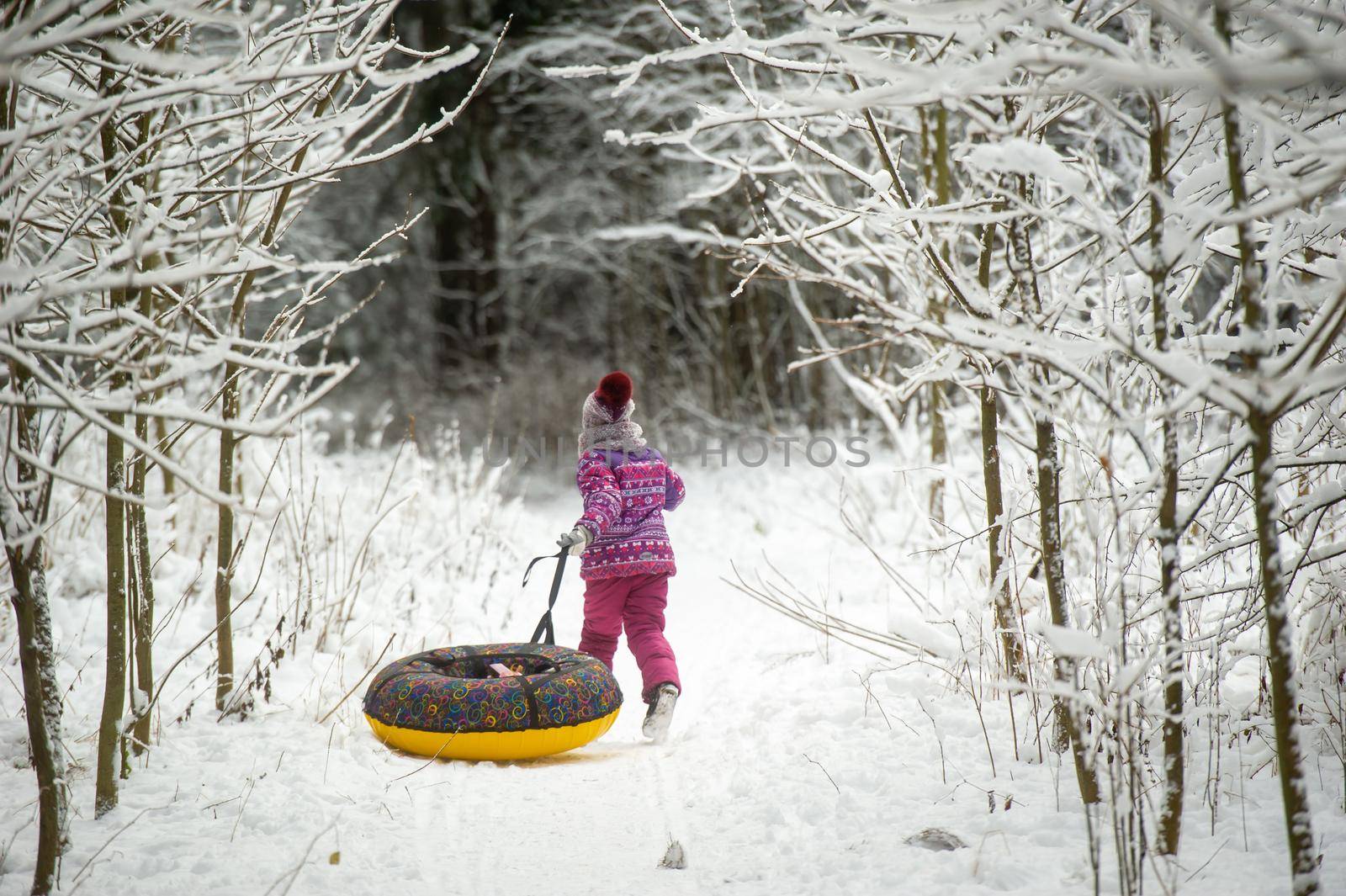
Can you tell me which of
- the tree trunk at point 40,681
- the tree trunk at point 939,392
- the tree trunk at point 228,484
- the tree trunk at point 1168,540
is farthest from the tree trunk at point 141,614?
the tree trunk at point 939,392

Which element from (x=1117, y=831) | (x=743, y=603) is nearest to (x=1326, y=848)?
(x=1117, y=831)

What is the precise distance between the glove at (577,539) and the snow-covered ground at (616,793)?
2.25 feet

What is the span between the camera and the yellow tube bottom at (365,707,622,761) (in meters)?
3.07

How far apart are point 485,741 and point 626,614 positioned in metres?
0.99

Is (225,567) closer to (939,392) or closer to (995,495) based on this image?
(995,495)

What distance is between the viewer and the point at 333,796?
259 cm

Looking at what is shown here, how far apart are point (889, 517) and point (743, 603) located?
70.6 inches

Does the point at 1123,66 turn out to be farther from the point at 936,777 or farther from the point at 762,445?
the point at 762,445

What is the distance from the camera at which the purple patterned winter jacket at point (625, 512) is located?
384 cm

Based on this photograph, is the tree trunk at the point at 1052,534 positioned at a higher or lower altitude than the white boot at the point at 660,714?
higher

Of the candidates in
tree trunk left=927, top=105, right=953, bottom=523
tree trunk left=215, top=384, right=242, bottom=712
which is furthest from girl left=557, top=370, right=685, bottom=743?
tree trunk left=927, top=105, right=953, bottom=523

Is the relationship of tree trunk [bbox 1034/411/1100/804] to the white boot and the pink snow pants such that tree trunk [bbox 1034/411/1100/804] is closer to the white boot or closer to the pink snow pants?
the white boot

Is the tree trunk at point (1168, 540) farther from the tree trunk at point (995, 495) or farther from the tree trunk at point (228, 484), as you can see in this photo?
the tree trunk at point (228, 484)

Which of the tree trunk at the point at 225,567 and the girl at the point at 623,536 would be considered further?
the girl at the point at 623,536
